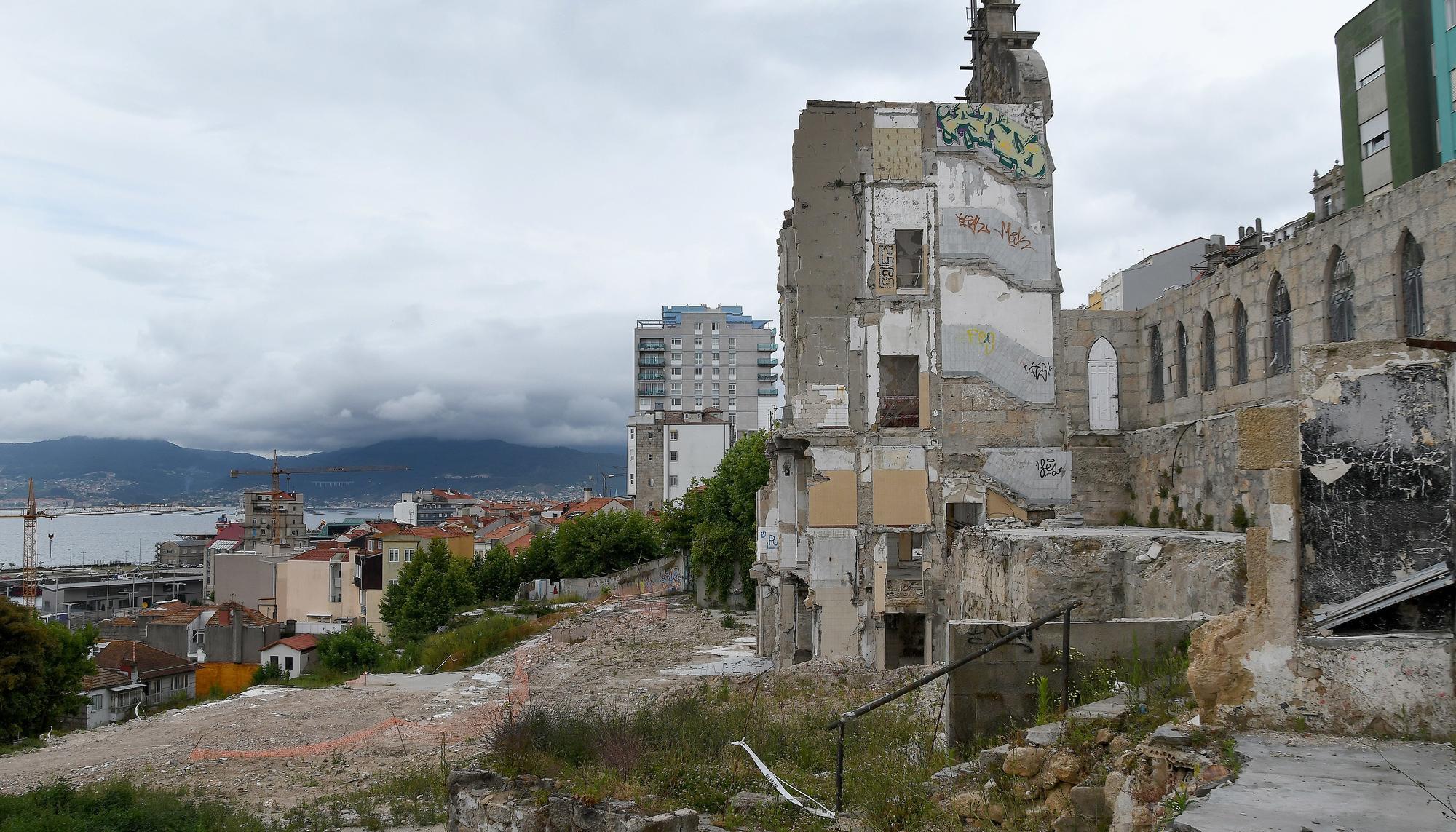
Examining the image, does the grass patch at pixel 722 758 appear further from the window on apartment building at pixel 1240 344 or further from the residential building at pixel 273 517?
the residential building at pixel 273 517

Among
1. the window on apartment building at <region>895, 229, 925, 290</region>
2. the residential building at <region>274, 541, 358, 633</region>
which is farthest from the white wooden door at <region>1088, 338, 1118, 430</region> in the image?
the residential building at <region>274, 541, 358, 633</region>

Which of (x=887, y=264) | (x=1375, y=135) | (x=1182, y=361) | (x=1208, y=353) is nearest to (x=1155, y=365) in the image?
(x=1182, y=361)

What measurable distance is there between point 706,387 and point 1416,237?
107986mm

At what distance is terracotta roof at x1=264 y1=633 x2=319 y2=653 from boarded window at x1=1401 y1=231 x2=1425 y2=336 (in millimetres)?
47762

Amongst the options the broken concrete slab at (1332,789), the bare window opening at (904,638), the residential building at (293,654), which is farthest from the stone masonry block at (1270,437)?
the residential building at (293,654)

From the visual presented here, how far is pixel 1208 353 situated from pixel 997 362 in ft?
14.4

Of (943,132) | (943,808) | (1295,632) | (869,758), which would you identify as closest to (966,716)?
(869,758)

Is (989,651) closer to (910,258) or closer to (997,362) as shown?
(997,362)

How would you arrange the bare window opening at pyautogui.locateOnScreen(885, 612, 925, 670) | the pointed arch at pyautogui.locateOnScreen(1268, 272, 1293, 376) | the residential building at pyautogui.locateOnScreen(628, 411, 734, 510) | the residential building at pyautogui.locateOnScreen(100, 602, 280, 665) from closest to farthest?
1. the pointed arch at pyautogui.locateOnScreen(1268, 272, 1293, 376)
2. the bare window opening at pyautogui.locateOnScreen(885, 612, 925, 670)
3. the residential building at pyautogui.locateOnScreen(100, 602, 280, 665)
4. the residential building at pyautogui.locateOnScreen(628, 411, 734, 510)

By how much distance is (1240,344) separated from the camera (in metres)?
15.8

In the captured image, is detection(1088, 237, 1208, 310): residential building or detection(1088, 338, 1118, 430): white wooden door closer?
detection(1088, 338, 1118, 430): white wooden door

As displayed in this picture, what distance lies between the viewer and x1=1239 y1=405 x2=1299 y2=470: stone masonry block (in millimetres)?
5957

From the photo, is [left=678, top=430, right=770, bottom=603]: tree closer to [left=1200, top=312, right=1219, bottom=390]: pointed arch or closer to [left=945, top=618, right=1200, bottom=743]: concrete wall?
[left=1200, top=312, right=1219, bottom=390]: pointed arch

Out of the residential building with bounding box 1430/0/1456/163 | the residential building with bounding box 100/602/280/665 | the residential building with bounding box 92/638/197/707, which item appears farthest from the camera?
the residential building with bounding box 100/602/280/665
